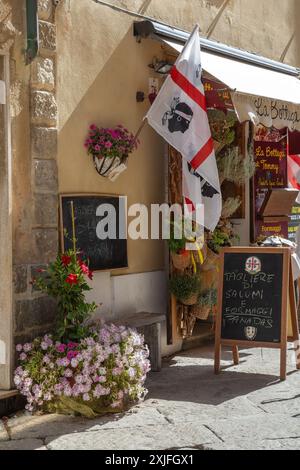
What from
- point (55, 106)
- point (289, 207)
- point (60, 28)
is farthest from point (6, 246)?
point (289, 207)

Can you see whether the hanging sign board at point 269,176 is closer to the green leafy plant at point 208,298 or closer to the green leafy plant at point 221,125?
the green leafy plant at point 221,125

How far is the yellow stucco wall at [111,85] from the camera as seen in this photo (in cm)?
588

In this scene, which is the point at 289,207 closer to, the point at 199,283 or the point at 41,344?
the point at 199,283

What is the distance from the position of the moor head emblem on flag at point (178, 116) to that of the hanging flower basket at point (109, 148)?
16.0 inches

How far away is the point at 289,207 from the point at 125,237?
340 centimetres

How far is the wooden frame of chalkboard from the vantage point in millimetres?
6184

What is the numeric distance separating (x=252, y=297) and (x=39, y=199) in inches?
82.5

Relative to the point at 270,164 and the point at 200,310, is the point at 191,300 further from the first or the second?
the point at 270,164

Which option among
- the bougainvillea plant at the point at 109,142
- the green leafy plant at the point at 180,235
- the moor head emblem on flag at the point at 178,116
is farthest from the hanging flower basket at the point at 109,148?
the green leafy plant at the point at 180,235

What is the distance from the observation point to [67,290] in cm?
534

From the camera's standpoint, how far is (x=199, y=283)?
6.91 m

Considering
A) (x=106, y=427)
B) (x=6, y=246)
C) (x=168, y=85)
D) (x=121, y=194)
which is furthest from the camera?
(x=121, y=194)

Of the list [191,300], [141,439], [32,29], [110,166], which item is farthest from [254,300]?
[32,29]

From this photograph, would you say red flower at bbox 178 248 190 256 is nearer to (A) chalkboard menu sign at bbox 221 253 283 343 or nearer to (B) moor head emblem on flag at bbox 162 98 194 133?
(A) chalkboard menu sign at bbox 221 253 283 343
